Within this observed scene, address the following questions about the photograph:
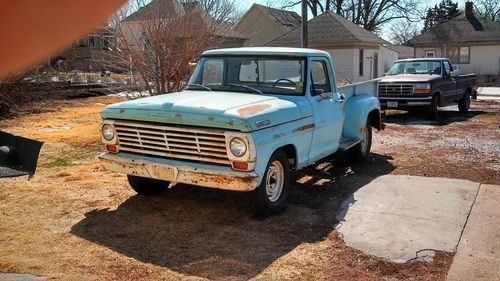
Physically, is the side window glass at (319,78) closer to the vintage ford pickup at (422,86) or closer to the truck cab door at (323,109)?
the truck cab door at (323,109)

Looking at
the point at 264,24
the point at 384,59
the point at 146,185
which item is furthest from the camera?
the point at 264,24

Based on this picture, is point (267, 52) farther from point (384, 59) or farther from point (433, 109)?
point (384, 59)

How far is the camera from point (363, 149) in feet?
27.3

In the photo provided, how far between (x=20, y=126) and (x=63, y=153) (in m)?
4.39

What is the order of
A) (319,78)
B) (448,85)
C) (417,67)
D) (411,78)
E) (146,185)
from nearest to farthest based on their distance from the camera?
(146,185), (319,78), (411,78), (448,85), (417,67)

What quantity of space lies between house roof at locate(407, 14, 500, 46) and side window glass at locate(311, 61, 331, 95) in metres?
35.8

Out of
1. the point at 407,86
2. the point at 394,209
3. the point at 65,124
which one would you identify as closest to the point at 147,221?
the point at 394,209

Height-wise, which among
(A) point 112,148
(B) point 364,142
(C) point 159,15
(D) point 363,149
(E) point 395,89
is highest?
(C) point 159,15

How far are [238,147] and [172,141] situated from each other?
753 mm

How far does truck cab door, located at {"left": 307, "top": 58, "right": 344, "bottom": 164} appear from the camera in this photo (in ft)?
20.4

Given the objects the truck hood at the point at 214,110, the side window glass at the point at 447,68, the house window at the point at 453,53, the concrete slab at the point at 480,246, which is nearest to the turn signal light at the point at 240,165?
the truck hood at the point at 214,110

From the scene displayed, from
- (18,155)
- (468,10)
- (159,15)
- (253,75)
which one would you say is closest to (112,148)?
(18,155)

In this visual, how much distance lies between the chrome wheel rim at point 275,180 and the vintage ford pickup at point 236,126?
0.04 ft

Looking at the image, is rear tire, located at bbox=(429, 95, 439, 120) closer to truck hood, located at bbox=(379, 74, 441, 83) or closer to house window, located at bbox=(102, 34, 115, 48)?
truck hood, located at bbox=(379, 74, 441, 83)
